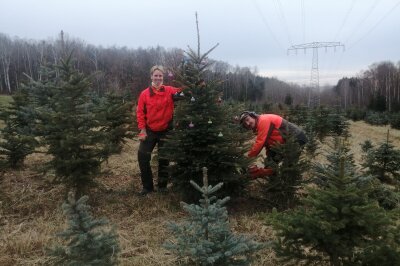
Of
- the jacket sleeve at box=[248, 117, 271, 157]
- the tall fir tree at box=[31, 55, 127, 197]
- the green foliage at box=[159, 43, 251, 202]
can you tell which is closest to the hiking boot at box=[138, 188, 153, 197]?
the green foliage at box=[159, 43, 251, 202]

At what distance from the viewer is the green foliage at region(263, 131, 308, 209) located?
586cm

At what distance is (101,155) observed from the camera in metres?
5.91

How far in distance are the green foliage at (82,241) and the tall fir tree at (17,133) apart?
11.3 ft

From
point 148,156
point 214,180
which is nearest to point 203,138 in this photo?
point 214,180

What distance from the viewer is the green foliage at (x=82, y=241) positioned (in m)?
2.72

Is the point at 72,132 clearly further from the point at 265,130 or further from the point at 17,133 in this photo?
the point at 17,133

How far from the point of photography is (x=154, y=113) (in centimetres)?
645

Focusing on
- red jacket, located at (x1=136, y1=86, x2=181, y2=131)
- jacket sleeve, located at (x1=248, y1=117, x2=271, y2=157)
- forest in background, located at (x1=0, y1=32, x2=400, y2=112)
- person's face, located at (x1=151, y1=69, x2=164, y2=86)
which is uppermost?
forest in background, located at (x1=0, y1=32, x2=400, y2=112)

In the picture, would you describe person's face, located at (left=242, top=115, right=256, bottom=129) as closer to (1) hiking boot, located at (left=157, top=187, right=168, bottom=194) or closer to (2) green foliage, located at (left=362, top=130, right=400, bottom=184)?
(1) hiking boot, located at (left=157, top=187, right=168, bottom=194)

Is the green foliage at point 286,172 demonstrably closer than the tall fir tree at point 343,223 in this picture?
No

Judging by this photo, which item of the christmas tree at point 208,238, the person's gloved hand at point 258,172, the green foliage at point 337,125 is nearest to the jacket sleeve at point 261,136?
the person's gloved hand at point 258,172

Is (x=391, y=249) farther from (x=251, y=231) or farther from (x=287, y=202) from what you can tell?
(x=287, y=202)

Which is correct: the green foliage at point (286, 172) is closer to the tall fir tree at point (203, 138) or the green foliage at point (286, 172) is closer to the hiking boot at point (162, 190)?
the tall fir tree at point (203, 138)

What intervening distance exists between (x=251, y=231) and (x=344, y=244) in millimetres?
2186
